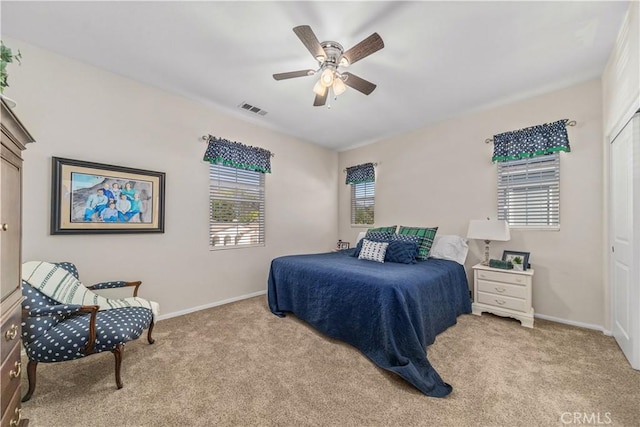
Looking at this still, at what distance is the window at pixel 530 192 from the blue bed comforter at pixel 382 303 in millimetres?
985

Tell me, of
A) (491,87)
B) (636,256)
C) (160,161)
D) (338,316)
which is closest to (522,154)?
(491,87)

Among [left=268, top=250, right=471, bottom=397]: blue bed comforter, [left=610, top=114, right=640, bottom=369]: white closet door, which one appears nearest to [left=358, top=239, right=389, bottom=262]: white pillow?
[left=268, top=250, right=471, bottom=397]: blue bed comforter

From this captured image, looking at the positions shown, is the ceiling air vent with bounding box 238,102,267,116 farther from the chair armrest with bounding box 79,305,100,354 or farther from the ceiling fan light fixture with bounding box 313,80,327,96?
the chair armrest with bounding box 79,305,100,354

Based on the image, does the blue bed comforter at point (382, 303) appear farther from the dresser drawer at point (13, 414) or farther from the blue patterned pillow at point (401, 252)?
the dresser drawer at point (13, 414)

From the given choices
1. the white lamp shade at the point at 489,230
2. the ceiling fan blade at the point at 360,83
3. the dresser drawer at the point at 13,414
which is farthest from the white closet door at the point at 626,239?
the dresser drawer at the point at 13,414

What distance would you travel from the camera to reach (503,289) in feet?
9.61

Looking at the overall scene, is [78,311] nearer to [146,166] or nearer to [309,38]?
[146,166]

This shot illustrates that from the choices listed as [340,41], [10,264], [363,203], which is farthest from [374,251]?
[10,264]

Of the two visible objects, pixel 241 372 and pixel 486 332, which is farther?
pixel 486 332

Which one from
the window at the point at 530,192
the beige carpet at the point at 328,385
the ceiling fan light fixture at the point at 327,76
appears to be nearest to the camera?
the beige carpet at the point at 328,385

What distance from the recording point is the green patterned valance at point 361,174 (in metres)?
4.71

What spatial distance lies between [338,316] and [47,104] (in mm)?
3393

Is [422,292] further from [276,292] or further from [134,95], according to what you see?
[134,95]

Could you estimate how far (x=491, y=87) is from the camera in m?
2.93
